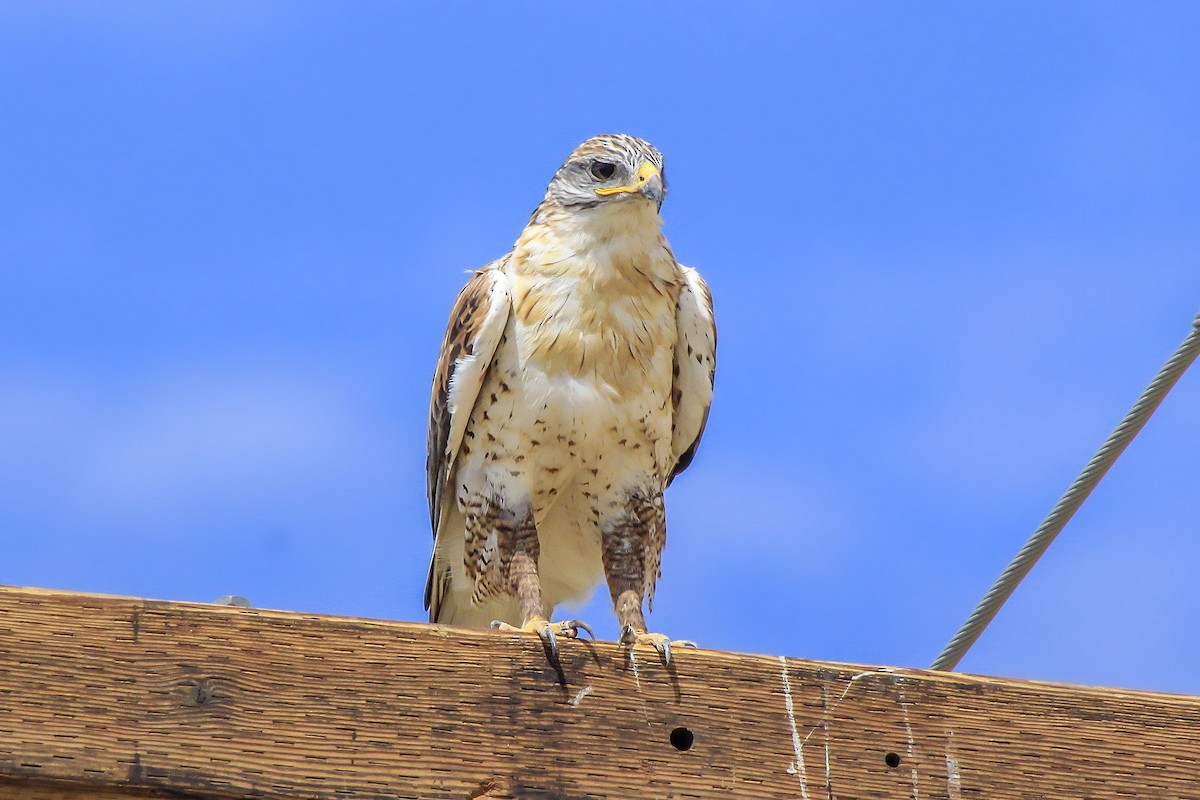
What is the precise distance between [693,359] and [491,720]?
238 centimetres

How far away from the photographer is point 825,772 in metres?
2.91

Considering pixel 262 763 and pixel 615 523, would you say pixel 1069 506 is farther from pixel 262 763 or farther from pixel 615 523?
pixel 262 763

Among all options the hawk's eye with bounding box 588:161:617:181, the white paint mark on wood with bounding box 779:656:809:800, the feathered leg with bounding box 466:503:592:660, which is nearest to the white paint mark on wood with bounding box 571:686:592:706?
the white paint mark on wood with bounding box 779:656:809:800

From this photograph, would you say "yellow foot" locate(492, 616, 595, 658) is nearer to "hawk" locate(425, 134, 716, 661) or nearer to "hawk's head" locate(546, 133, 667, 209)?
"hawk" locate(425, 134, 716, 661)

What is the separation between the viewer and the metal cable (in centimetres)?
370

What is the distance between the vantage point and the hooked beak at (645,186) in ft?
16.0

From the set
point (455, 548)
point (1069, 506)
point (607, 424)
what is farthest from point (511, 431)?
point (1069, 506)

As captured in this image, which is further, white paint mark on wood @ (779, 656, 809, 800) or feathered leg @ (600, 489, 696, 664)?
feathered leg @ (600, 489, 696, 664)

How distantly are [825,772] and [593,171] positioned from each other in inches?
104

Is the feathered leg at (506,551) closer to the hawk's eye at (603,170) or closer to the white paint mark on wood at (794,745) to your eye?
the hawk's eye at (603,170)

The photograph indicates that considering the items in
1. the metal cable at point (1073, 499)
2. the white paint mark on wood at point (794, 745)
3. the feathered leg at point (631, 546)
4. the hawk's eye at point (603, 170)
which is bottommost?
the white paint mark on wood at point (794, 745)

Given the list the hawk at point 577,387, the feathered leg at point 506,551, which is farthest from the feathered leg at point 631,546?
the feathered leg at point 506,551

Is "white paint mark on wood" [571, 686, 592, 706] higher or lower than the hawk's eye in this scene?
lower

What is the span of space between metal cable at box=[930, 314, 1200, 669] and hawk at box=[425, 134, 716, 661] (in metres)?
1.22
